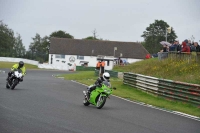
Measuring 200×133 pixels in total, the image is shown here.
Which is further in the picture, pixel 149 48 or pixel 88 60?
pixel 149 48

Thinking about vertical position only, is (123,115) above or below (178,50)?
below

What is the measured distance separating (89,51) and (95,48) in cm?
196

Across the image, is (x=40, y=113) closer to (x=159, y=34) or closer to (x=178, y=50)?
(x=178, y=50)

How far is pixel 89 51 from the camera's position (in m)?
109

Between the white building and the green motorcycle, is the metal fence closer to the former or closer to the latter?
the green motorcycle

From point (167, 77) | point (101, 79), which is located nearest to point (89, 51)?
point (167, 77)

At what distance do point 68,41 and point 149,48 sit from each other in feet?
94.6

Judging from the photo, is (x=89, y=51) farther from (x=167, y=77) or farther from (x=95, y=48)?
(x=167, y=77)

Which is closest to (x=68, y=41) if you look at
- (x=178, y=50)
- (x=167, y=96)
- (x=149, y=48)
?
(x=149, y=48)

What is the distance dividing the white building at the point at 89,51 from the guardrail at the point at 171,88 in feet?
260

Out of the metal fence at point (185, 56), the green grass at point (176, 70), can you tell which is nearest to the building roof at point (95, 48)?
the green grass at point (176, 70)

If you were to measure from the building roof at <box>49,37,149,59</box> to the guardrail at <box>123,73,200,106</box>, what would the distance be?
80.1m

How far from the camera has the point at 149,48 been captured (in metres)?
130

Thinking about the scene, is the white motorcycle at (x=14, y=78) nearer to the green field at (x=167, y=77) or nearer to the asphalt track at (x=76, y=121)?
the green field at (x=167, y=77)
